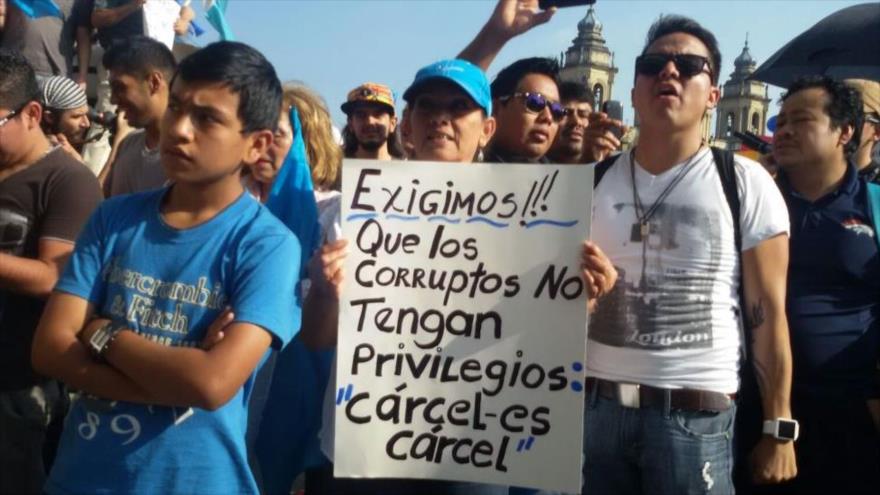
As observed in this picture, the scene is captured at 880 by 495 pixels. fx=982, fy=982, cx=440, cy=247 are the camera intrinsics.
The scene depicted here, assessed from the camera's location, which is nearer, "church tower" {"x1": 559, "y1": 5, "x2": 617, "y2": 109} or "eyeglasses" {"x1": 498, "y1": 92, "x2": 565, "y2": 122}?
"eyeglasses" {"x1": 498, "y1": 92, "x2": 565, "y2": 122}

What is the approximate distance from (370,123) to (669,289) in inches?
94.6

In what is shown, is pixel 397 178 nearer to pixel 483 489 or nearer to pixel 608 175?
pixel 608 175

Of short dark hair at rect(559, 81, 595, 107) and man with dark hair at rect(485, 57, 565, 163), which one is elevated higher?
short dark hair at rect(559, 81, 595, 107)

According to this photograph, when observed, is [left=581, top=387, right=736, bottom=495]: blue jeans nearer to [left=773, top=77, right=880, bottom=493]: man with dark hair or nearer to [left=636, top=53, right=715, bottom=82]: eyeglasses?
[left=773, top=77, right=880, bottom=493]: man with dark hair

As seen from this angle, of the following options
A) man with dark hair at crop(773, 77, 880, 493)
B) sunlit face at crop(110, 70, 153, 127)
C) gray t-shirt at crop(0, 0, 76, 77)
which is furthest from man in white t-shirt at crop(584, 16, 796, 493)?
gray t-shirt at crop(0, 0, 76, 77)

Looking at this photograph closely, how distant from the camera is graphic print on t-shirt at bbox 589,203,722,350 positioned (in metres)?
3.06

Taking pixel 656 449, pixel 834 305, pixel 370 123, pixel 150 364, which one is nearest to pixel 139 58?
pixel 370 123

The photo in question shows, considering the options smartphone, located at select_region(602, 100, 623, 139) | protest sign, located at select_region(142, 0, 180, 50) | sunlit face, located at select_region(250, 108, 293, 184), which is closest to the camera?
sunlit face, located at select_region(250, 108, 293, 184)

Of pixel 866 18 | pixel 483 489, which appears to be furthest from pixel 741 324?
pixel 866 18

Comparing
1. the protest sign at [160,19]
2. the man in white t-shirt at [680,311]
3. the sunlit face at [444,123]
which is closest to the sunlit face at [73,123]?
the protest sign at [160,19]

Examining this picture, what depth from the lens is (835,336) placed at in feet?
12.4

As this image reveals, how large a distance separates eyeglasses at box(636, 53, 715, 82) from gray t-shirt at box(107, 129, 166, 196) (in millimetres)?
2331

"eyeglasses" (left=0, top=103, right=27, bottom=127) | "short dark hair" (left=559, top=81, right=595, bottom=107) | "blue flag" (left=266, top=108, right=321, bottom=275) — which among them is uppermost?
"short dark hair" (left=559, top=81, right=595, bottom=107)

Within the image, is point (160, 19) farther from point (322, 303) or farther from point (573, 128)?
point (322, 303)
